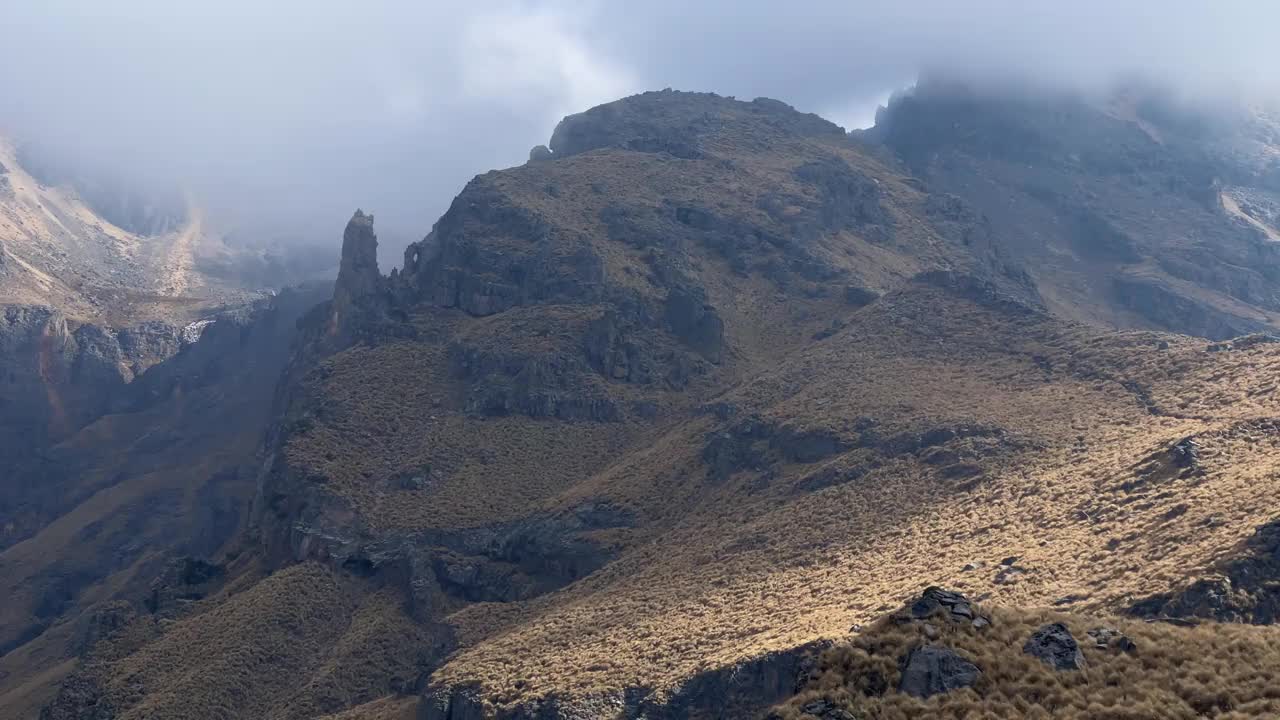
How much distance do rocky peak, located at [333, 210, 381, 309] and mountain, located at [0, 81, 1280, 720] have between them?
0.55m

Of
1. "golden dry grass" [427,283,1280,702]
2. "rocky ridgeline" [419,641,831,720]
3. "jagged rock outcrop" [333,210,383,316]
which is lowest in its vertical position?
"rocky ridgeline" [419,641,831,720]

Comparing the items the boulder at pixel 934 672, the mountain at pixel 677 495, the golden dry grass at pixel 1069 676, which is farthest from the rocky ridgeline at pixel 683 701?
the boulder at pixel 934 672

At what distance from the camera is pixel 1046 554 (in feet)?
277

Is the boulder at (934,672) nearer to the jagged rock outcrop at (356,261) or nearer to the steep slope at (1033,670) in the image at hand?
the steep slope at (1033,670)

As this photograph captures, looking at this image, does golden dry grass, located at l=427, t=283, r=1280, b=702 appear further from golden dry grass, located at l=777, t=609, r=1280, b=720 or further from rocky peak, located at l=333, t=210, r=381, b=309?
rocky peak, located at l=333, t=210, r=381, b=309

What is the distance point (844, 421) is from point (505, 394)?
38.7 metres

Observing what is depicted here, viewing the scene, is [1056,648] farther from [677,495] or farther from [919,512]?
[677,495]

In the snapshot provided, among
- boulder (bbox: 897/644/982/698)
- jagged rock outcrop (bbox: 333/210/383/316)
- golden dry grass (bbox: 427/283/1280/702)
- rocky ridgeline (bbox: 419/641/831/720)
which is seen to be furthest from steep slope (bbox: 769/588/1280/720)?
jagged rock outcrop (bbox: 333/210/383/316)

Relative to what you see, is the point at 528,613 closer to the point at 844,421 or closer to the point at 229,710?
the point at 229,710

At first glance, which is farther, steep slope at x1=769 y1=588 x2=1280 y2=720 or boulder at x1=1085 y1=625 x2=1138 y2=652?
boulder at x1=1085 y1=625 x2=1138 y2=652

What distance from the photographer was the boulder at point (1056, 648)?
3588 centimetres

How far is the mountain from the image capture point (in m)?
79.0

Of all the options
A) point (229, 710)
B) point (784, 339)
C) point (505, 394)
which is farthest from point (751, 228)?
point (229, 710)

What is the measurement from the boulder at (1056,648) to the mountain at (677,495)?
0.70 m
